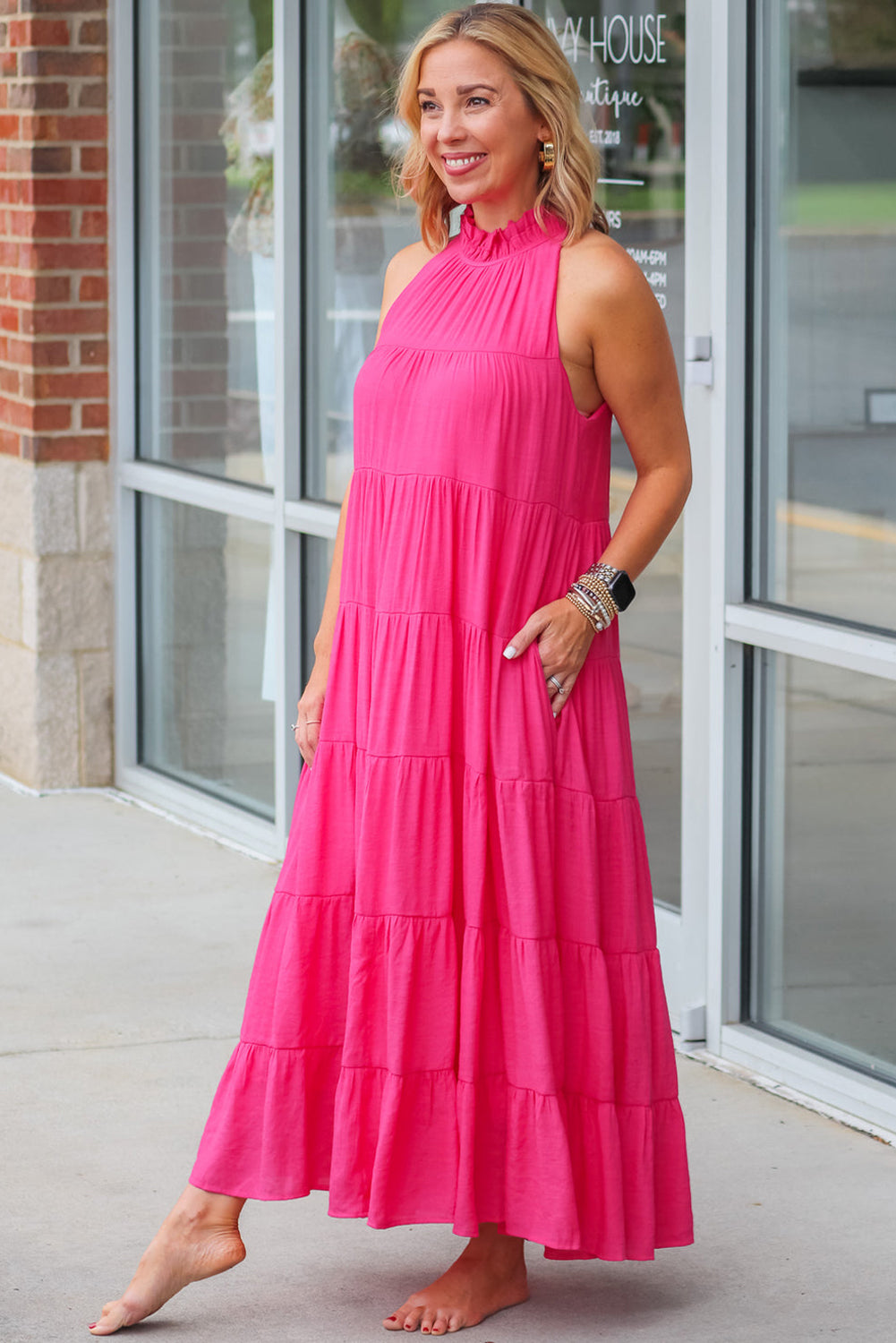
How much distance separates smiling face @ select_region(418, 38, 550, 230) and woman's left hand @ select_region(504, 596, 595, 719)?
603 millimetres

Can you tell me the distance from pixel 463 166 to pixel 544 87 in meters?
0.16

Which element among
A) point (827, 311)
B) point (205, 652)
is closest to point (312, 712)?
point (827, 311)

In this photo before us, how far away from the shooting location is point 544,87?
314 centimetres

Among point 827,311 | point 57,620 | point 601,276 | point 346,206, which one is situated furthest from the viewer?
point 57,620

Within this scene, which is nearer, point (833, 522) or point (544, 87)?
point (544, 87)

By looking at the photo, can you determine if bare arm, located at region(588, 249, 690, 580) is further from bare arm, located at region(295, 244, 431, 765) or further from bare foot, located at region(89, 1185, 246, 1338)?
bare foot, located at region(89, 1185, 246, 1338)

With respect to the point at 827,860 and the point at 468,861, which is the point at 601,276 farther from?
the point at 827,860

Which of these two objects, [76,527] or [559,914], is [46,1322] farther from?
[76,527]

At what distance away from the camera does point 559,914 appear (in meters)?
3.22

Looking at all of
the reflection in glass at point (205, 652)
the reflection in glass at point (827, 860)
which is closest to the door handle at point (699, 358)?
the reflection in glass at point (827, 860)

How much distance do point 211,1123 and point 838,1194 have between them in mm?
1257

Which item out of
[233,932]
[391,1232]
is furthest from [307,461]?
[391,1232]

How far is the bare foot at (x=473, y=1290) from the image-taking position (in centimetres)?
333

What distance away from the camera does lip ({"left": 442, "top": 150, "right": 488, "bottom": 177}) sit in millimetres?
3172
